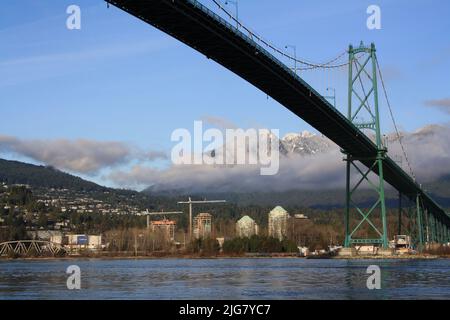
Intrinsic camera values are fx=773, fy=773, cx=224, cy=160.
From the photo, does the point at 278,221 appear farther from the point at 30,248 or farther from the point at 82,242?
the point at 30,248

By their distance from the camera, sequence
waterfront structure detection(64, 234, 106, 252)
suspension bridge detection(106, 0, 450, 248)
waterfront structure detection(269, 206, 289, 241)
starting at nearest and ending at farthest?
suspension bridge detection(106, 0, 450, 248) → waterfront structure detection(64, 234, 106, 252) → waterfront structure detection(269, 206, 289, 241)

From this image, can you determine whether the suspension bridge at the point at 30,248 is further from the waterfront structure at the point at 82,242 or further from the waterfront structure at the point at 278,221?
the waterfront structure at the point at 278,221

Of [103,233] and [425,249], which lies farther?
[103,233]

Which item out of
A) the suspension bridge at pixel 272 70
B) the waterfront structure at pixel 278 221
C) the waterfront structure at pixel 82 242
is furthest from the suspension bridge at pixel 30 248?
the suspension bridge at pixel 272 70

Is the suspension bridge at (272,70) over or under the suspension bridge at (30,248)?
over

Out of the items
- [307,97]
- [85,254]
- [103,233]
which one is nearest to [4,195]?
[103,233]

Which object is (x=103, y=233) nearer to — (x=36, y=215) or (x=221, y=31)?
(x=36, y=215)

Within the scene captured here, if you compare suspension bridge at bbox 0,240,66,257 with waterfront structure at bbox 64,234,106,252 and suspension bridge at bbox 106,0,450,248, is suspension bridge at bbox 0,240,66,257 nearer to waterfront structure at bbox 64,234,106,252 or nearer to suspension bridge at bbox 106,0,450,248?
waterfront structure at bbox 64,234,106,252

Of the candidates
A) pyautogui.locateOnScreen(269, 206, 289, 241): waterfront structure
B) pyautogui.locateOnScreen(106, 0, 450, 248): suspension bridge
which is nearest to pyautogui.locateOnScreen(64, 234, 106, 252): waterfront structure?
pyautogui.locateOnScreen(269, 206, 289, 241): waterfront structure

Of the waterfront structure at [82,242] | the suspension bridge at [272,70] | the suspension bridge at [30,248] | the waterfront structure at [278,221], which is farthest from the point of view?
the waterfront structure at [278,221]

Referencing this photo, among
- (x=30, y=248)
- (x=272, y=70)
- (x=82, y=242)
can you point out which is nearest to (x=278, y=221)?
(x=82, y=242)

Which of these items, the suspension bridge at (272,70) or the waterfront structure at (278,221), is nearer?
the suspension bridge at (272,70)
